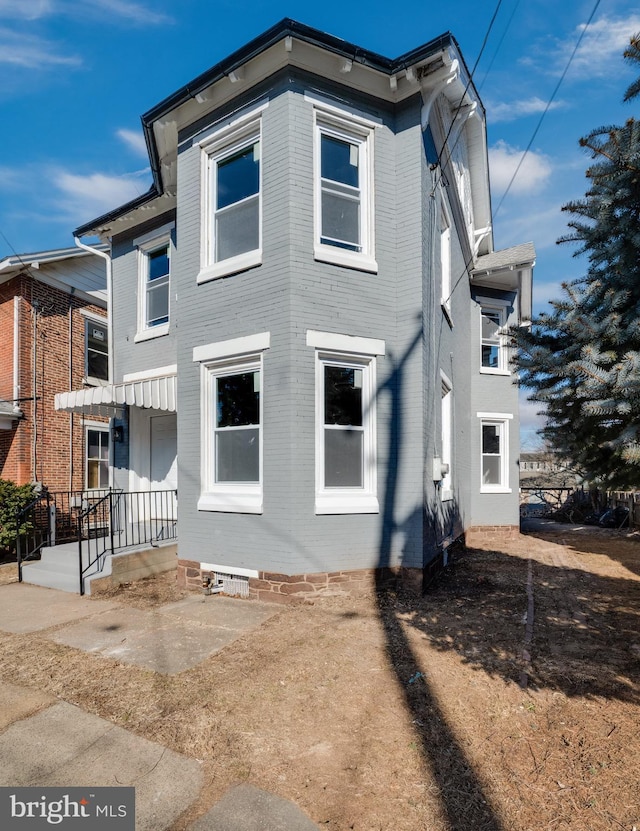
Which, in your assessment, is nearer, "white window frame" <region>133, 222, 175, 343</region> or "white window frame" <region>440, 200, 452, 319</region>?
"white window frame" <region>440, 200, 452, 319</region>

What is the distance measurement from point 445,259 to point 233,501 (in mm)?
6271

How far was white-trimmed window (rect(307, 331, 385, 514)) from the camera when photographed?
712cm

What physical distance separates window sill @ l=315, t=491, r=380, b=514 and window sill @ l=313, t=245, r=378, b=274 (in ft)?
10.9

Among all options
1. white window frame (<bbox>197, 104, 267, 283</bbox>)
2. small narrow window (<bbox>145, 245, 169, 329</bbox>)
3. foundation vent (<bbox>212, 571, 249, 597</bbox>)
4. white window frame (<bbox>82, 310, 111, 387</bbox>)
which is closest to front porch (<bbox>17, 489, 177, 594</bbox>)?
foundation vent (<bbox>212, 571, 249, 597</bbox>)

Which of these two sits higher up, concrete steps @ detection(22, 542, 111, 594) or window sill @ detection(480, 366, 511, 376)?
window sill @ detection(480, 366, 511, 376)

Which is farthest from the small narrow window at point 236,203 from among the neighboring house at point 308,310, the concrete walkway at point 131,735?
the concrete walkway at point 131,735

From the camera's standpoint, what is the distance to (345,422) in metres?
7.40

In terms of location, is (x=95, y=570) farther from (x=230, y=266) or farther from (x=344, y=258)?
(x=344, y=258)

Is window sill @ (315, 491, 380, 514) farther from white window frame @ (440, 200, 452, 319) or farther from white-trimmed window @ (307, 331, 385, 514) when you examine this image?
white window frame @ (440, 200, 452, 319)

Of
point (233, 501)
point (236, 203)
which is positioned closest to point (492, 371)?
point (236, 203)

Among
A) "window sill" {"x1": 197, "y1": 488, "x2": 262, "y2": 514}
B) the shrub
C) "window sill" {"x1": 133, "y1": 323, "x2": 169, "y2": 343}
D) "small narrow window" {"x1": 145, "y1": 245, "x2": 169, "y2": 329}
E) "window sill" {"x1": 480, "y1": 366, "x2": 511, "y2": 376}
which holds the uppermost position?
"small narrow window" {"x1": 145, "y1": 245, "x2": 169, "y2": 329}

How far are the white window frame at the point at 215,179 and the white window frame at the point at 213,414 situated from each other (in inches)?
45.5

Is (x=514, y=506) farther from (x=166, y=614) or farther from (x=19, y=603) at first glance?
(x=19, y=603)

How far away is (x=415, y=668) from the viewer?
472 centimetres
